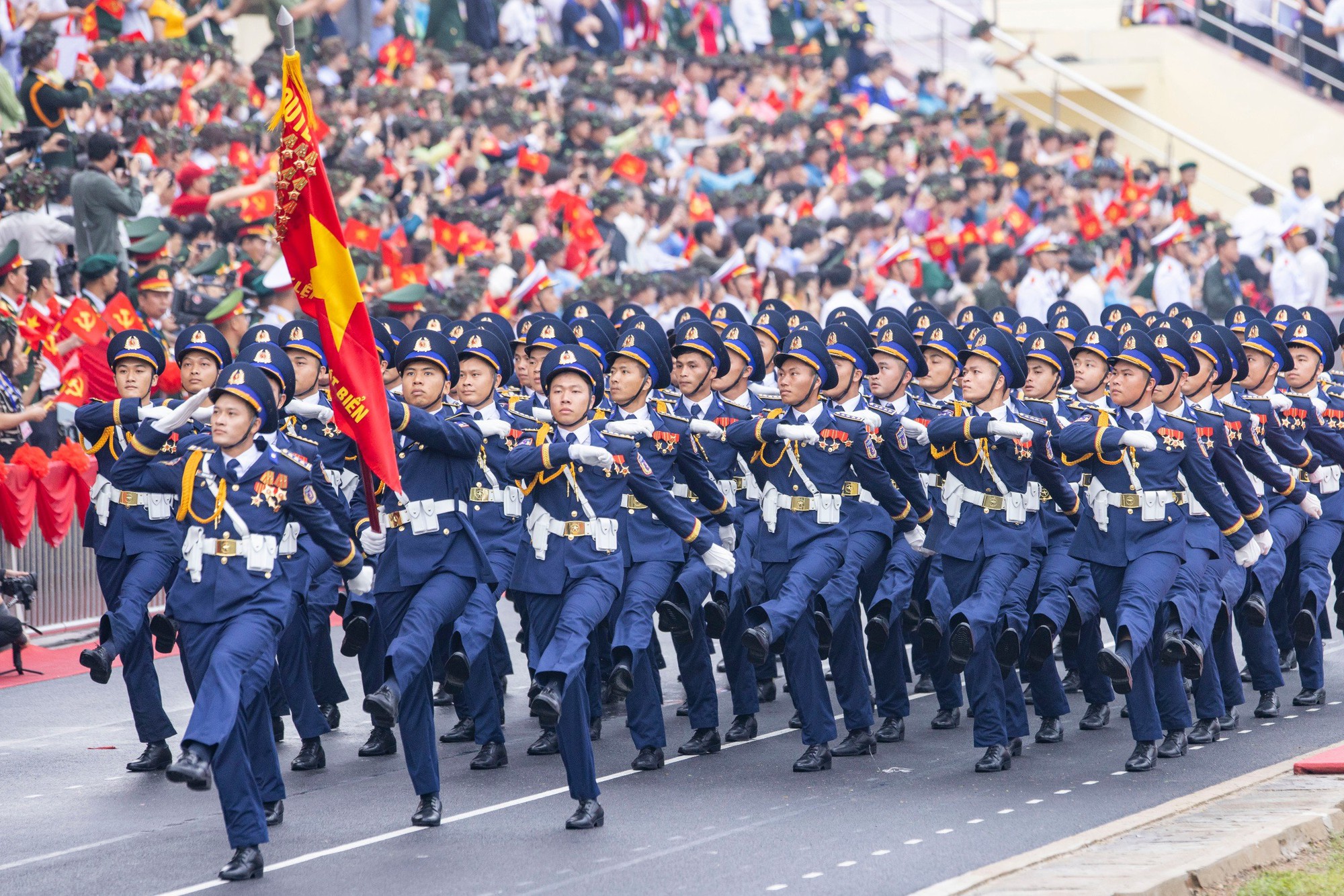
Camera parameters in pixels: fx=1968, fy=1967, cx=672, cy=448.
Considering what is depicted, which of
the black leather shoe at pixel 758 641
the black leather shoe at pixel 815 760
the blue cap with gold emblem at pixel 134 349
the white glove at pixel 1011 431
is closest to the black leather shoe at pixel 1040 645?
the white glove at pixel 1011 431

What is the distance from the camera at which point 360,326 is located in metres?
8.27

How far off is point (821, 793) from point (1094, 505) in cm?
202

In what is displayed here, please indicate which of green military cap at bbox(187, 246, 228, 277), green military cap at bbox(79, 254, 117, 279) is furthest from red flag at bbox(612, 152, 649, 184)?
green military cap at bbox(79, 254, 117, 279)

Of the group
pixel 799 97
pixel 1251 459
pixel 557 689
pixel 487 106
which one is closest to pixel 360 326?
pixel 557 689

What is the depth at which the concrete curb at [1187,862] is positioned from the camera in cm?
668

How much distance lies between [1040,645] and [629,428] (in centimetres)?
222

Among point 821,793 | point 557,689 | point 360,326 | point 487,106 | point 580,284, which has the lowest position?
point 821,793

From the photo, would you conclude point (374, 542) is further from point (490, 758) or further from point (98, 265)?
point (98, 265)

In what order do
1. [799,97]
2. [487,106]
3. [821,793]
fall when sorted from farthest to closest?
[799,97], [487,106], [821,793]

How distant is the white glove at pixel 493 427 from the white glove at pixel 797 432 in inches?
52.6

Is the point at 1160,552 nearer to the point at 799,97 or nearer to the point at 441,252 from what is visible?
the point at 441,252

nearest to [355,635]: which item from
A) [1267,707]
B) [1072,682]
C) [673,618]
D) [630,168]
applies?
[673,618]

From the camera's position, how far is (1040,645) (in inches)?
368

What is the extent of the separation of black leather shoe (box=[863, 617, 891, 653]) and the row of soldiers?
39 mm
